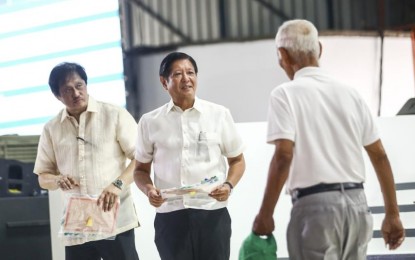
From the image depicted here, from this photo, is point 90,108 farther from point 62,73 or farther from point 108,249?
point 108,249

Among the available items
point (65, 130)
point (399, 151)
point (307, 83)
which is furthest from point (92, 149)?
point (399, 151)

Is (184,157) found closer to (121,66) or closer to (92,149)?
(92,149)

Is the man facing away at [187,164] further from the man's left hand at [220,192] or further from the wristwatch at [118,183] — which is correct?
the wristwatch at [118,183]

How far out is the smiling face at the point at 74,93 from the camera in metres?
2.64

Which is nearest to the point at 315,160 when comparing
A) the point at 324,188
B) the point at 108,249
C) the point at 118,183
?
the point at 324,188

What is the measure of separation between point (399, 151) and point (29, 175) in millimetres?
2331

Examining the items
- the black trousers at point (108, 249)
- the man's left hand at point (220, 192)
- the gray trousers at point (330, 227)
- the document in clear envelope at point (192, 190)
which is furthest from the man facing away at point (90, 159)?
the gray trousers at point (330, 227)

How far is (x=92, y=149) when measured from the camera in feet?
8.72

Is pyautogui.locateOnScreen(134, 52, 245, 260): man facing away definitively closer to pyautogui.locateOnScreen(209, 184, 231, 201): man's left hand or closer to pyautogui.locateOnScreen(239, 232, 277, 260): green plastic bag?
pyautogui.locateOnScreen(209, 184, 231, 201): man's left hand

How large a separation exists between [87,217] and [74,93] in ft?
1.61

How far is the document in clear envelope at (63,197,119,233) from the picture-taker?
2.57 metres

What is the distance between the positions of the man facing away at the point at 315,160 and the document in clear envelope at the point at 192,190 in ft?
1.30

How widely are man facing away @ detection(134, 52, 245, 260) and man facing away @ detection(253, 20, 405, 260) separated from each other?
402mm

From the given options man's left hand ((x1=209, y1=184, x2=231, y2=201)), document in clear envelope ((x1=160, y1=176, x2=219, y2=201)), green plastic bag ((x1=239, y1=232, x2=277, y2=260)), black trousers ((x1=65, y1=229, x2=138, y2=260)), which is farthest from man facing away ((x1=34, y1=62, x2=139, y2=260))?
green plastic bag ((x1=239, y1=232, x2=277, y2=260))
